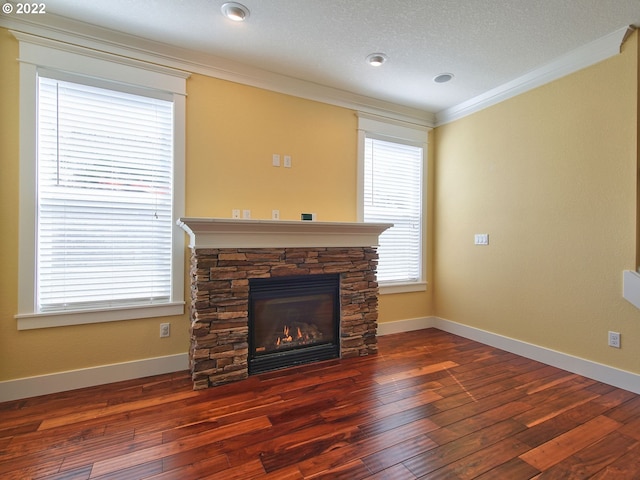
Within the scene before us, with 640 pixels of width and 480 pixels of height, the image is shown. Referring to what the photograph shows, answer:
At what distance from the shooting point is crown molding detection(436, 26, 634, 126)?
2455 millimetres

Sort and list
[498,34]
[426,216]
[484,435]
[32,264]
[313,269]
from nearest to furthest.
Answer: [484,435] < [32,264] < [498,34] < [313,269] < [426,216]

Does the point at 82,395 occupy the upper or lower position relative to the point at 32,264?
lower

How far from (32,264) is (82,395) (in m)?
1.04

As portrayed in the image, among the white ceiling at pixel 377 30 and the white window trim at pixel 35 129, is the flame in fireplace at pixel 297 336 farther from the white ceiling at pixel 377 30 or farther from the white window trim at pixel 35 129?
the white ceiling at pixel 377 30

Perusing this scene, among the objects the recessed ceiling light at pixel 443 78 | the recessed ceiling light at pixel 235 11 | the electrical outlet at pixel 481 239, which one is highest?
the recessed ceiling light at pixel 443 78

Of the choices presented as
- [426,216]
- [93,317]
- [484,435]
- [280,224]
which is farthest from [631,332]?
[93,317]

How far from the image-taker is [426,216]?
4.13 m

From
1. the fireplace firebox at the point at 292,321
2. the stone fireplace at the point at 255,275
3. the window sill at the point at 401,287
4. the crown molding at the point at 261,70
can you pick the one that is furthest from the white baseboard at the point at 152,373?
the crown molding at the point at 261,70

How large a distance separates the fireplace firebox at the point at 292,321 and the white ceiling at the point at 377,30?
6.56ft

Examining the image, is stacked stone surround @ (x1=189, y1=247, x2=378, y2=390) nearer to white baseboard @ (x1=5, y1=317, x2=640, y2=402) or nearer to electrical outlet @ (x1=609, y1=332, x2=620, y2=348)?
white baseboard @ (x1=5, y1=317, x2=640, y2=402)

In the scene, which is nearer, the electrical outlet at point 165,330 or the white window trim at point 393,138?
the electrical outlet at point 165,330

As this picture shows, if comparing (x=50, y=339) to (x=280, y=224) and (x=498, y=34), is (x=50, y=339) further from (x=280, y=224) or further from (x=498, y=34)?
(x=498, y=34)

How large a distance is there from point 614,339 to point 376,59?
3060mm

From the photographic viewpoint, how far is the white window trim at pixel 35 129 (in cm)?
227
